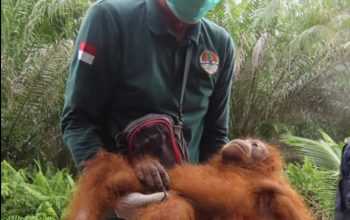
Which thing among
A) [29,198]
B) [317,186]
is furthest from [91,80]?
[317,186]

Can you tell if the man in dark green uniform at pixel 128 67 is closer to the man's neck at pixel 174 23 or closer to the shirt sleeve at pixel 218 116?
the man's neck at pixel 174 23

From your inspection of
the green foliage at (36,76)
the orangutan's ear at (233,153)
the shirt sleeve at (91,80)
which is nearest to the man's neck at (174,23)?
the shirt sleeve at (91,80)

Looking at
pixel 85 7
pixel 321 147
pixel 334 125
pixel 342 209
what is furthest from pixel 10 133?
pixel 342 209

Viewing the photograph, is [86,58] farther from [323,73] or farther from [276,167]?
[323,73]

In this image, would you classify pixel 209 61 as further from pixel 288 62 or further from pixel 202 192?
pixel 288 62

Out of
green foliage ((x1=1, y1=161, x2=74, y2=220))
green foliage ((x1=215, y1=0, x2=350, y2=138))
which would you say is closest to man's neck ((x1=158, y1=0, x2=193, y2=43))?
green foliage ((x1=1, y1=161, x2=74, y2=220))

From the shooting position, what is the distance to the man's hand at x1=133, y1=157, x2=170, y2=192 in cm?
125

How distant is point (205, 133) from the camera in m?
1.61

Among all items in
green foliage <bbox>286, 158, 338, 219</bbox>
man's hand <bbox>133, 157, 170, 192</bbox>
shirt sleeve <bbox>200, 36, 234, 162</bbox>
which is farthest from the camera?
green foliage <bbox>286, 158, 338, 219</bbox>

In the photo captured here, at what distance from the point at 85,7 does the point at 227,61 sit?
4187 mm

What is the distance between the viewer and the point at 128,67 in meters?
1.38

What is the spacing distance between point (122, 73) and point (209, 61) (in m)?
0.25

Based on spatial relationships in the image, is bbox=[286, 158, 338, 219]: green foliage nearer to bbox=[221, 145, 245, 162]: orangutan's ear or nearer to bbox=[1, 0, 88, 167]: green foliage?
bbox=[1, 0, 88, 167]: green foliage

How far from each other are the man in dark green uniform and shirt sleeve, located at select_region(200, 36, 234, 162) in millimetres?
112
